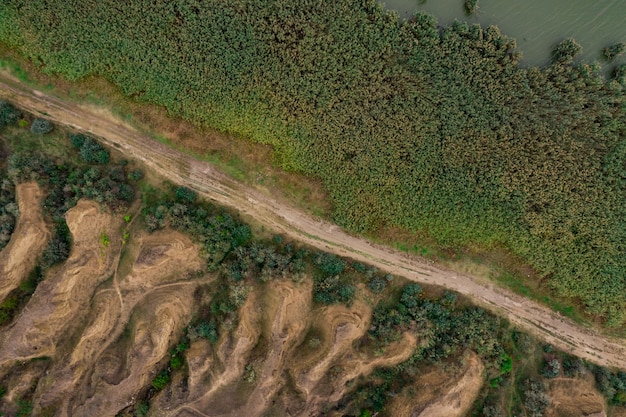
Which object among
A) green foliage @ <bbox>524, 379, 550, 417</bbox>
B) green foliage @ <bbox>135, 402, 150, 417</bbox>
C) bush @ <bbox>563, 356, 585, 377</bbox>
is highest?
bush @ <bbox>563, 356, 585, 377</bbox>

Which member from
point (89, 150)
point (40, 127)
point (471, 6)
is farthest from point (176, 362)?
point (471, 6)

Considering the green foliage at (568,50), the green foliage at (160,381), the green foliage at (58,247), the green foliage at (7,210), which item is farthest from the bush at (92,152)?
the green foliage at (568,50)

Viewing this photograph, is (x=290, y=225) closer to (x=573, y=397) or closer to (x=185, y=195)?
(x=185, y=195)

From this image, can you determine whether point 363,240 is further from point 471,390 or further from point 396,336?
point 471,390

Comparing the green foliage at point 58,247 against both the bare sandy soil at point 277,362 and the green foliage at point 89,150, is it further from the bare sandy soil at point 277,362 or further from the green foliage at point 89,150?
the bare sandy soil at point 277,362

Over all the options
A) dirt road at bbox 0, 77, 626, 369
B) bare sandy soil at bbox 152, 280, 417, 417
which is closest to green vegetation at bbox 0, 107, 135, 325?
dirt road at bbox 0, 77, 626, 369

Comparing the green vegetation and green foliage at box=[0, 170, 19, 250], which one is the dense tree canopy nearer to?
the green vegetation

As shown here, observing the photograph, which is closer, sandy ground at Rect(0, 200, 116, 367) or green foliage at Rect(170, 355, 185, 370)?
sandy ground at Rect(0, 200, 116, 367)

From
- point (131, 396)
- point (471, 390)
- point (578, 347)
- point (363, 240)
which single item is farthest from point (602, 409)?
point (131, 396)

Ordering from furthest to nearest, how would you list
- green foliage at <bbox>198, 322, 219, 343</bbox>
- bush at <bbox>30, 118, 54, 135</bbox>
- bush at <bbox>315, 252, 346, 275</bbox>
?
1. bush at <bbox>315, 252, 346, 275</bbox>
2. bush at <bbox>30, 118, 54, 135</bbox>
3. green foliage at <bbox>198, 322, 219, 343</bbox>
